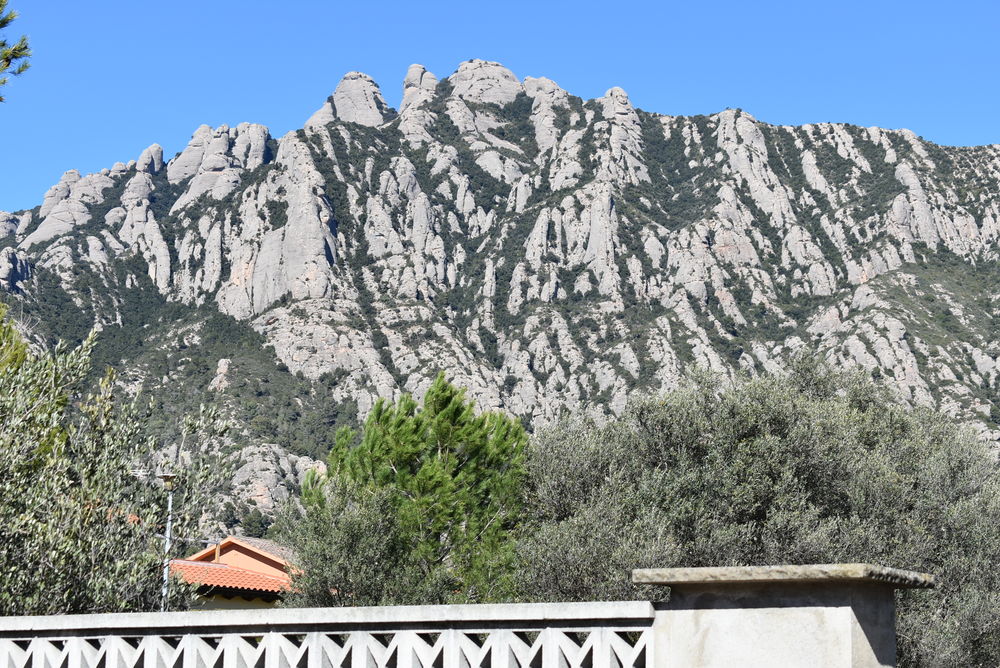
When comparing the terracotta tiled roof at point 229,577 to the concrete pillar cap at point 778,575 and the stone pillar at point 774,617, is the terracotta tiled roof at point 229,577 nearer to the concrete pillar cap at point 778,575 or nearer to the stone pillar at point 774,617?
the stone pillar at point 774,617

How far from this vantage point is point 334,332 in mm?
172375

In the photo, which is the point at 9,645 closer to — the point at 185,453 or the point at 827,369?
the point at 185,453

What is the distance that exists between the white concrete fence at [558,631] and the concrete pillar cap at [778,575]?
0.5 inches

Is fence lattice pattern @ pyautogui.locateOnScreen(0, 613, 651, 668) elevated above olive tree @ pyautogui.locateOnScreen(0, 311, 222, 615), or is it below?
below

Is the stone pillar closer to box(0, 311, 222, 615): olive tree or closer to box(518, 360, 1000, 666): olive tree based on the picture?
box(0, 311, 222, 615): olive tree

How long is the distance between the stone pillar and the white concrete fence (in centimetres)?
1

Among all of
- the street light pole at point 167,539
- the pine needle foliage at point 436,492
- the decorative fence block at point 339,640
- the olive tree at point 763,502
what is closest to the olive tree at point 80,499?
the street light pole at point 167,539

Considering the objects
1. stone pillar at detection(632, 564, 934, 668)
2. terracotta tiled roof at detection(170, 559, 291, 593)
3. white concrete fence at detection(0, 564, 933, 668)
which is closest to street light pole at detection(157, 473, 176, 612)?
white concrete fence at detection(0, 564, 933, 668)

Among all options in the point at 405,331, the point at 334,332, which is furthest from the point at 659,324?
the point at 334,332

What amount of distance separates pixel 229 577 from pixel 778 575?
34.9 meters

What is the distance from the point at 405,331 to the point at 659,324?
4042cm

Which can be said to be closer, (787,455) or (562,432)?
(787,455)

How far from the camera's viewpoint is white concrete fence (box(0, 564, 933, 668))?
32.2ft

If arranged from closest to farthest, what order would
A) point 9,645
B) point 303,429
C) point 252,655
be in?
point 252,655 → point 9,645 → point 303,429
